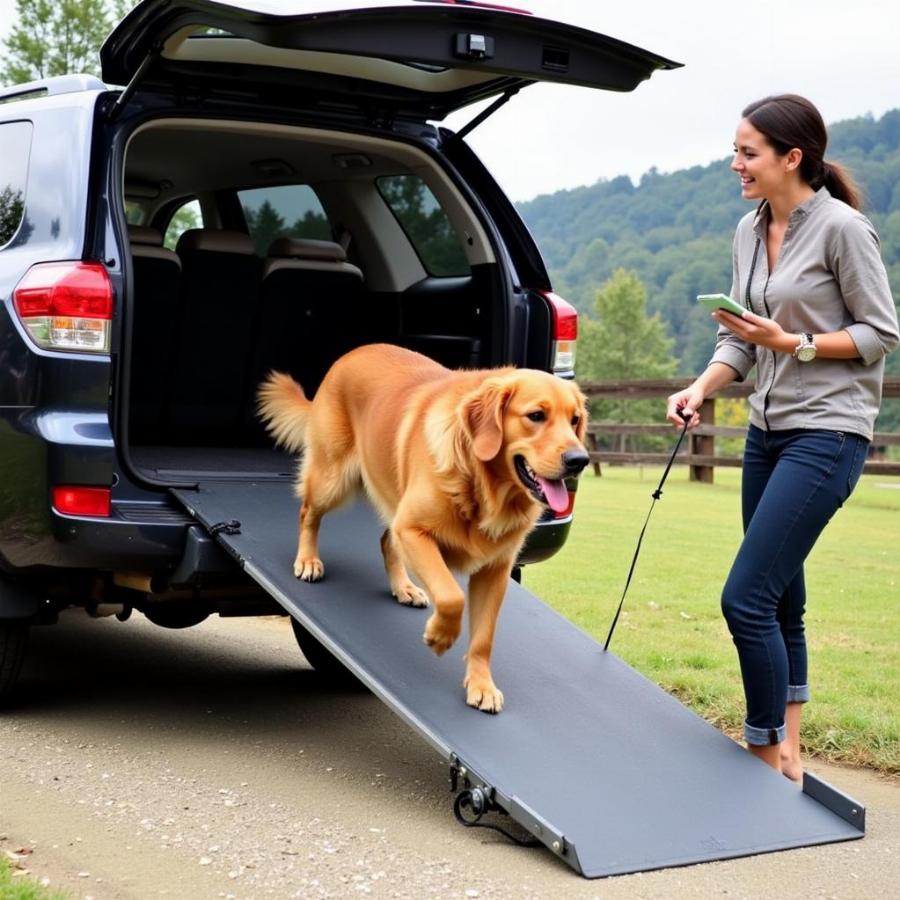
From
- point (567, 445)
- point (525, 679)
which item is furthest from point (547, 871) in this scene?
point (567, 445)

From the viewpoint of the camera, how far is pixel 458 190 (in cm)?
586

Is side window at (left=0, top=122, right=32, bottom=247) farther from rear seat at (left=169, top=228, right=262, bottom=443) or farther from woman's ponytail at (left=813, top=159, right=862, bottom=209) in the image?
woman's ponytail at (left=813, top=159, right=862, bottom=209)

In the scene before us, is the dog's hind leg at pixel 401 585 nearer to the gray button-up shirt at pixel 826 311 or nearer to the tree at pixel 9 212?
the gray button-up shirt at pixel 826 311

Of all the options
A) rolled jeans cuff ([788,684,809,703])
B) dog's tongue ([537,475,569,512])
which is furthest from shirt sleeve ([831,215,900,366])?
rolled jeans cuff ([788,684,809,703])

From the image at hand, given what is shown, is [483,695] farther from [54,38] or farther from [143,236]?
[54,38]

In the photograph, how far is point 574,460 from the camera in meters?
4.18

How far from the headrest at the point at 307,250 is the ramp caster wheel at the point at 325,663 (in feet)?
5.99

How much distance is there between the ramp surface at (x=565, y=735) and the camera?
3750 millimetres

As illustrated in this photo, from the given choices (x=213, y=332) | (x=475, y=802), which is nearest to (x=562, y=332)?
(x=213, y=332)

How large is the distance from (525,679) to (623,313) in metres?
64.7

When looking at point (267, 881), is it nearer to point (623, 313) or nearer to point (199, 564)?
point (199, 564)

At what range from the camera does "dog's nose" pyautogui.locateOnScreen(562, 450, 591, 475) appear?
4.17m

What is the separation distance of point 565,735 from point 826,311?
1623mm

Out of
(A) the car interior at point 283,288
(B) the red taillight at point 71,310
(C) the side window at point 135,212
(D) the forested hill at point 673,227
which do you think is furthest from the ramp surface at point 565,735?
(D) the forested hill at point 673,227
